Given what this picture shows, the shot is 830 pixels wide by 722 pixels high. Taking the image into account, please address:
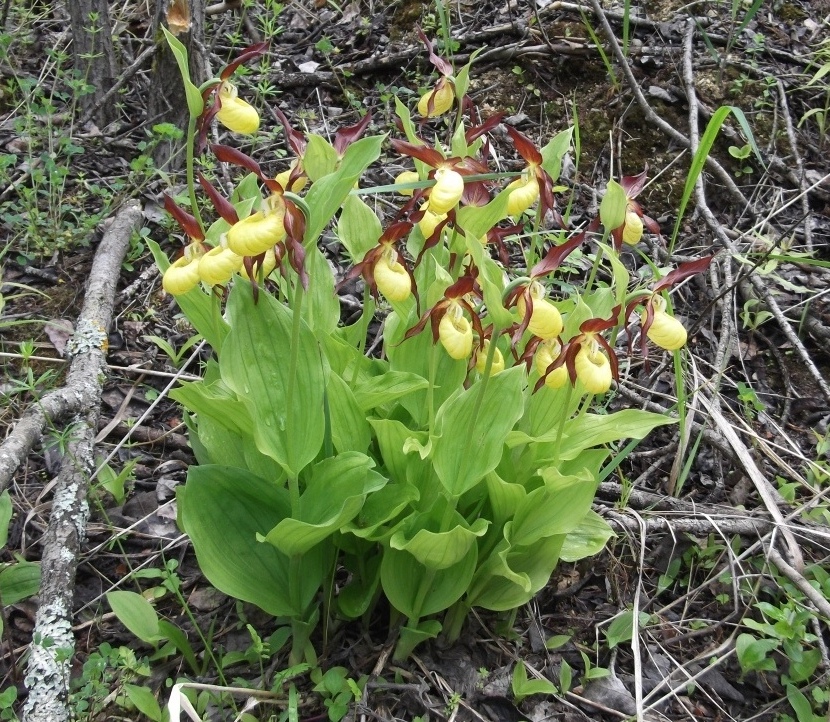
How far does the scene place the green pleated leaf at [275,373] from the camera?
1.47m

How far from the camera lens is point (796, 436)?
244 cm

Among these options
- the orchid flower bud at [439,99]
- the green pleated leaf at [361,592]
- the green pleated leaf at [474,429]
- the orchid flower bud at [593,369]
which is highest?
the orchid flower bud at [439,99]

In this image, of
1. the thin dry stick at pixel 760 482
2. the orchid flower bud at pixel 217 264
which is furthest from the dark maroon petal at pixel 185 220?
the thin dry stick at pixel 760 482

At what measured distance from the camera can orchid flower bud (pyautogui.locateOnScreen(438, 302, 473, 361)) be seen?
4.55 feet

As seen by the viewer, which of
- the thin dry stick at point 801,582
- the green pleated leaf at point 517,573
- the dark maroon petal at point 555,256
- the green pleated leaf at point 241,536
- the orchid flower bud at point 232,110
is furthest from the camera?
the thin dry stick at point 801,582

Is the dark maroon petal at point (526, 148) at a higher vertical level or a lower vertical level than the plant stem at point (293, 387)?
higher

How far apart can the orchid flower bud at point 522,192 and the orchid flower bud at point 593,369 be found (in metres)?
0.39

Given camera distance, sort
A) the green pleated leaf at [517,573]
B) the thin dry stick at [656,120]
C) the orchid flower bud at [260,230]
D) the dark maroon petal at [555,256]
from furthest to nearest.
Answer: the thin dry stick at [656,120] → the green pleated leaf at [517,573] → the dark maroon petal at [555,256] → the orchid flower bud at [260,230]

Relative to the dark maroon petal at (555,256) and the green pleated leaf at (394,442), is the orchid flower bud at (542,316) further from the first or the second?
the green pleated leaf at (394,442)

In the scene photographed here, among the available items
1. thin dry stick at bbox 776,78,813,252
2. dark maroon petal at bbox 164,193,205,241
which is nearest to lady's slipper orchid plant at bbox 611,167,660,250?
dark maroon petal at bbox 164,193,205,241

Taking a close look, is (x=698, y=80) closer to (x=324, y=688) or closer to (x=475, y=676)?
(x=475, y=676)

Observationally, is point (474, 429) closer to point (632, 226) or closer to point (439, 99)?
point (632, 226)

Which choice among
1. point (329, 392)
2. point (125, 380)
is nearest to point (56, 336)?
point (125, 380)

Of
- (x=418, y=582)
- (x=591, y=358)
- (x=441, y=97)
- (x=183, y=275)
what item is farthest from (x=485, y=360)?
(x=441, y=97)
